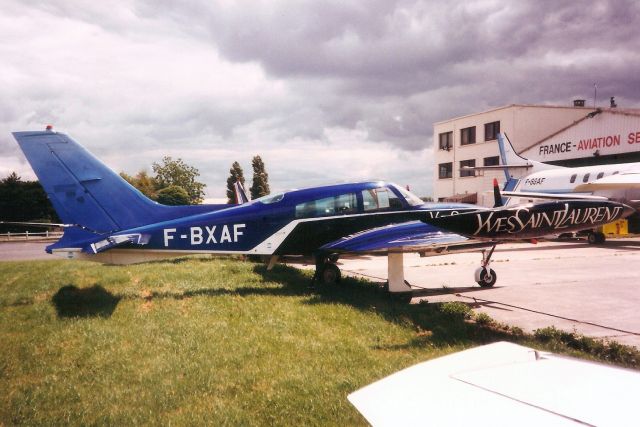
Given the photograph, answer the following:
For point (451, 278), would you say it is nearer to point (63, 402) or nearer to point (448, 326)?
point (448, 326)

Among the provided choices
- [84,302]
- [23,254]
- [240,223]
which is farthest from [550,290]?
[23,254]

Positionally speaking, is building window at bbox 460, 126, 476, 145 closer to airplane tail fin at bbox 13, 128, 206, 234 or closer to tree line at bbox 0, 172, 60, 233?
airplane tail fin at bbox 13, 128, 206, 234

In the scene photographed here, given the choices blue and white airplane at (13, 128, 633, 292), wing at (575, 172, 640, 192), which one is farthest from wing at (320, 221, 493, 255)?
wing at (575, 172, 640, 192)

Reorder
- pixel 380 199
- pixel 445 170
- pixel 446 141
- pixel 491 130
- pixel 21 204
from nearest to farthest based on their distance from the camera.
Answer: pixel 380 199 → pixel 491 130 → pixel 446 141 → pixel 445 170 → pixel 21 204

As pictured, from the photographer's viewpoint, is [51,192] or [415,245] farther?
[51,192]

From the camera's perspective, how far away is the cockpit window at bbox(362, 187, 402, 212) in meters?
9.91

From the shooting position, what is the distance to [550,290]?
8.94m

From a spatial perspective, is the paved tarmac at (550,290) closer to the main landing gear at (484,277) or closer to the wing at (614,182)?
the main landing gear at (484,277)

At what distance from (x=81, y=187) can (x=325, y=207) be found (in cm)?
538

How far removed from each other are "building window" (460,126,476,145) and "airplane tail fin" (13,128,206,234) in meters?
45.7

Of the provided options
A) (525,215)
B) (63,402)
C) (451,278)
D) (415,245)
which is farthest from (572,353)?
(451,278)

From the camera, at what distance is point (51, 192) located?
8695mm

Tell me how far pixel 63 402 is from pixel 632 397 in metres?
4.62

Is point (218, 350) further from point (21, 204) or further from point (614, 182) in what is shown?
point (21, 204)
